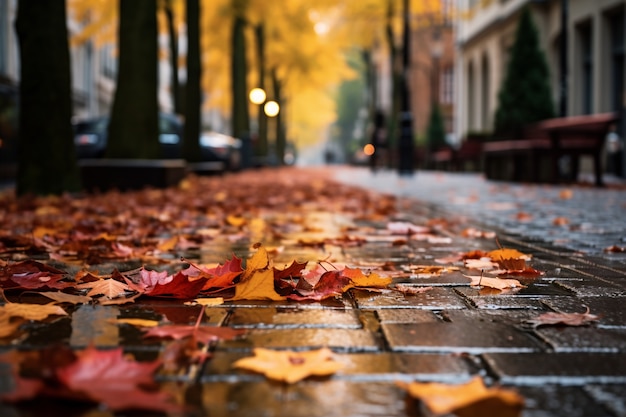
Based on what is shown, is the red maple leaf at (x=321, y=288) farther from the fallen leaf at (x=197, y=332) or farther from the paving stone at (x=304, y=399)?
the paving stone at (x=304, y=399)

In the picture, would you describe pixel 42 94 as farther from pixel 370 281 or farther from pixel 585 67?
pixel 585 67

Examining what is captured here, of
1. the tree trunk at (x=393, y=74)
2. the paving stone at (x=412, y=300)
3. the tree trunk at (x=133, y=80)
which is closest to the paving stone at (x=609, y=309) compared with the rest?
the paving stone at (x=412, y=300)

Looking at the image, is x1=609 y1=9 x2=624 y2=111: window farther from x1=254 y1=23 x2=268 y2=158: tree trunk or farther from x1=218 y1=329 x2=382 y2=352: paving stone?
x1=218 y1=329 x2=382 y2=352: paving stone

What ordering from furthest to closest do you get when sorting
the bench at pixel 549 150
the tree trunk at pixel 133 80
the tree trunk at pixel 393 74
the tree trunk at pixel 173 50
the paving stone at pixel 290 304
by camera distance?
the tree trunk at pixel 393 74 → the tree trunk at pixel 173 50 → the bench at pixel 549 150 → the tree trunk at pixel 133 80 → the paving stone at pixel 290 304

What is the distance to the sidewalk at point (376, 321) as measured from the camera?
6.84ft

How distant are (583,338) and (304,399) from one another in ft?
3.53

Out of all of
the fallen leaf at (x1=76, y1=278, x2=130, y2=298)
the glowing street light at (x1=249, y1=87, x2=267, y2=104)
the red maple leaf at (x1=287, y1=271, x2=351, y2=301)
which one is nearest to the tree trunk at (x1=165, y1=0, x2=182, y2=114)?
the glowing street light at (x1=249, y1=87, x2=267, y2=104)

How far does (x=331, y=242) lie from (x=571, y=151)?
446 inches

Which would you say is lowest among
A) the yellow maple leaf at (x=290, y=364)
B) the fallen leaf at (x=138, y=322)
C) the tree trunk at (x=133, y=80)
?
the yellow maple leaf at (x=290, y=364)

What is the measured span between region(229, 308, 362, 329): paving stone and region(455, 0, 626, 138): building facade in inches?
699

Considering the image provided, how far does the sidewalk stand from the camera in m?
2.09

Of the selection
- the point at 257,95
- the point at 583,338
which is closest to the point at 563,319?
the point at 583,338

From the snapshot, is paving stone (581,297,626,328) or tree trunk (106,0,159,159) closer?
paving stone (581,297,626,328)

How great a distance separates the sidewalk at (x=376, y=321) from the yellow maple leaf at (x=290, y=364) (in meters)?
0.03
